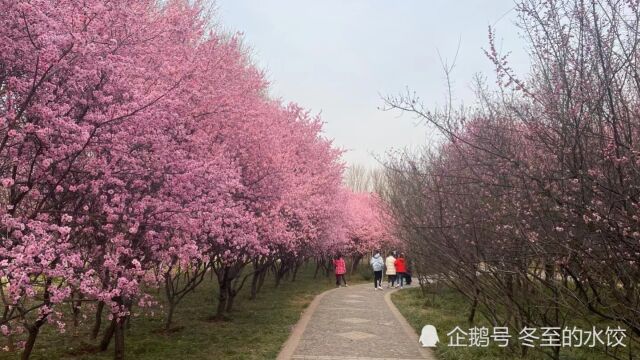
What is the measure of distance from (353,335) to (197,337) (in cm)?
327

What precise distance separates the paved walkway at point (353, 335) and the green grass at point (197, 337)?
0.42m

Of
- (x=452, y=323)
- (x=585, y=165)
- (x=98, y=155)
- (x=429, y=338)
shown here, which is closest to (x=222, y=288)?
(x=429, y=338)

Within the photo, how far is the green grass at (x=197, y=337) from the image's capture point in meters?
8.86

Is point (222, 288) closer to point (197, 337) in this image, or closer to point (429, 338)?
point (197, 337)

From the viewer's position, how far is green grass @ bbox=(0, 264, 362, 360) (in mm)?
8859

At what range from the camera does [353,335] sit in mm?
10781

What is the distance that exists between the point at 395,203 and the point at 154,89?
878 cm

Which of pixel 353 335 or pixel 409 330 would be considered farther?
pixel 409 330

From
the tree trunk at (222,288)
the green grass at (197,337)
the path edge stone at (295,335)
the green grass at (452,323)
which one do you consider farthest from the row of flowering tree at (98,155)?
the green grass at (452,323)

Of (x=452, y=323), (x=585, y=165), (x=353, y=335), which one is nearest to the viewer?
(x=585, y=165)

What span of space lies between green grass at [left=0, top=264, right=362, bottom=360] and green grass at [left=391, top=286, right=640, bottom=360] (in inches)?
123

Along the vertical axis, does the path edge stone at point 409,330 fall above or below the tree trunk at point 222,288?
below

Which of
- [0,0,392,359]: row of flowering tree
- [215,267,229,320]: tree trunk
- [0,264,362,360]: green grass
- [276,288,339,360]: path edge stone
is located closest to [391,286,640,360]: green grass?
[276,288,339,360]: path edge stone

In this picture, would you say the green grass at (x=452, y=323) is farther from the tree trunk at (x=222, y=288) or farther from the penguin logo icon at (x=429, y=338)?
the tree trunk at (x=222, y=288)
